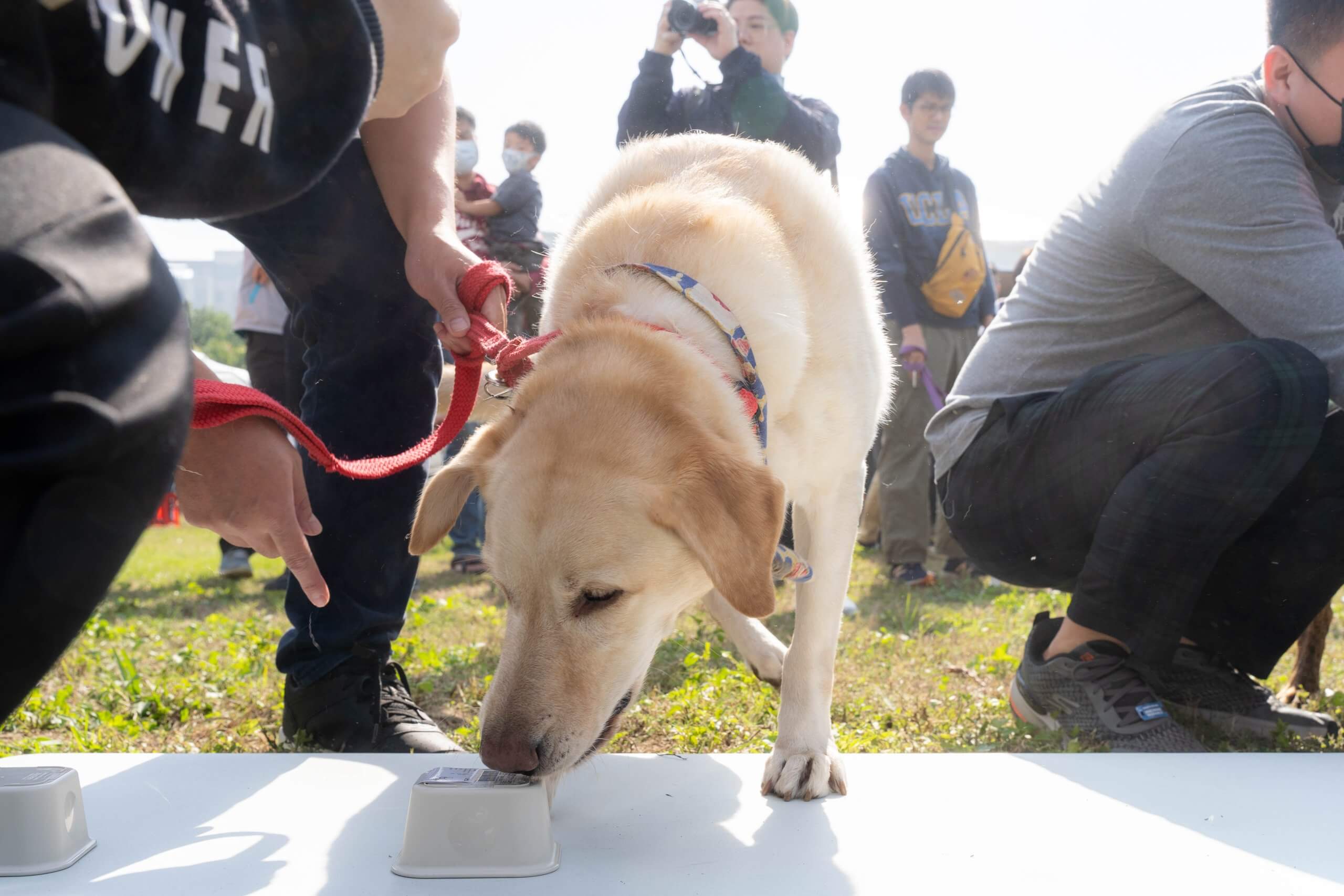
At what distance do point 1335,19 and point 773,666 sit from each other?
7.04ft

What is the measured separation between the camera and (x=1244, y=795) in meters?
1.82

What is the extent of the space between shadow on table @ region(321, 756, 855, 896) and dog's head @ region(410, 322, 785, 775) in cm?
15

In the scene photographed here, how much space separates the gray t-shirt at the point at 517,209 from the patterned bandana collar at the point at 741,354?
4.27 m

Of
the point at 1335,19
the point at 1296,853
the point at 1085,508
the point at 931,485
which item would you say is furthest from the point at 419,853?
the point at 931,485

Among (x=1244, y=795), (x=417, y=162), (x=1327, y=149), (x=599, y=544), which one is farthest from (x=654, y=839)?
(x=1327, y=149)

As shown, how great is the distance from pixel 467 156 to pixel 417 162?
14.1 feet

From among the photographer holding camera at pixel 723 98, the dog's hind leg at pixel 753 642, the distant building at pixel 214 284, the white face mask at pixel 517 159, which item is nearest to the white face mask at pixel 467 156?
the white face mask at pixel 517 159

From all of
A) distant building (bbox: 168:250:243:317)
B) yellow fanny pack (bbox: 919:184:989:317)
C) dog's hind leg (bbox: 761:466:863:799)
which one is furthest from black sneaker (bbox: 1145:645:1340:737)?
distant building (bbox: 168:250:243:317)

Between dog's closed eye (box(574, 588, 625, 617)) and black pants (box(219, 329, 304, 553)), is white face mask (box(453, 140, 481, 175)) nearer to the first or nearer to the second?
black pants (box(219, 329, 304, 553))

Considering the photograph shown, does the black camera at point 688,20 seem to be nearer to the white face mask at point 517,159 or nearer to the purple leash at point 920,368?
the purple leash at point 920,368

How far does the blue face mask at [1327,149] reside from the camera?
2396 mm

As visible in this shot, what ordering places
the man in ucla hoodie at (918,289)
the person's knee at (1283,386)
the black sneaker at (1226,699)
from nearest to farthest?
the person's knee at (1283,386) → the black sneaker at (1226,699) → the man in ucla hoodie at (918,289)

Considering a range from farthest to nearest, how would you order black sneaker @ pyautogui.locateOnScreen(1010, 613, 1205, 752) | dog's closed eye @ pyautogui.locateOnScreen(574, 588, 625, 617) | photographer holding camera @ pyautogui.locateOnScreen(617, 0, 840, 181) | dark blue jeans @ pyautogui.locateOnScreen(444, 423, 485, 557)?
dark blue jeans @ pyautogui.locateOnScreen(444, 423, 485, 557)
photographer holding camera @ pyautogui.locateOnScreen(617, 0, 840, 181)
black sneaker @ pyautogui.locateOnScreen(1010, 613, 1205, 752)
dog's closed eye @ pyautogui.locateOnScreen(574, 588, 625, 617)

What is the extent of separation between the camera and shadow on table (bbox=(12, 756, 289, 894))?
4.73ft
